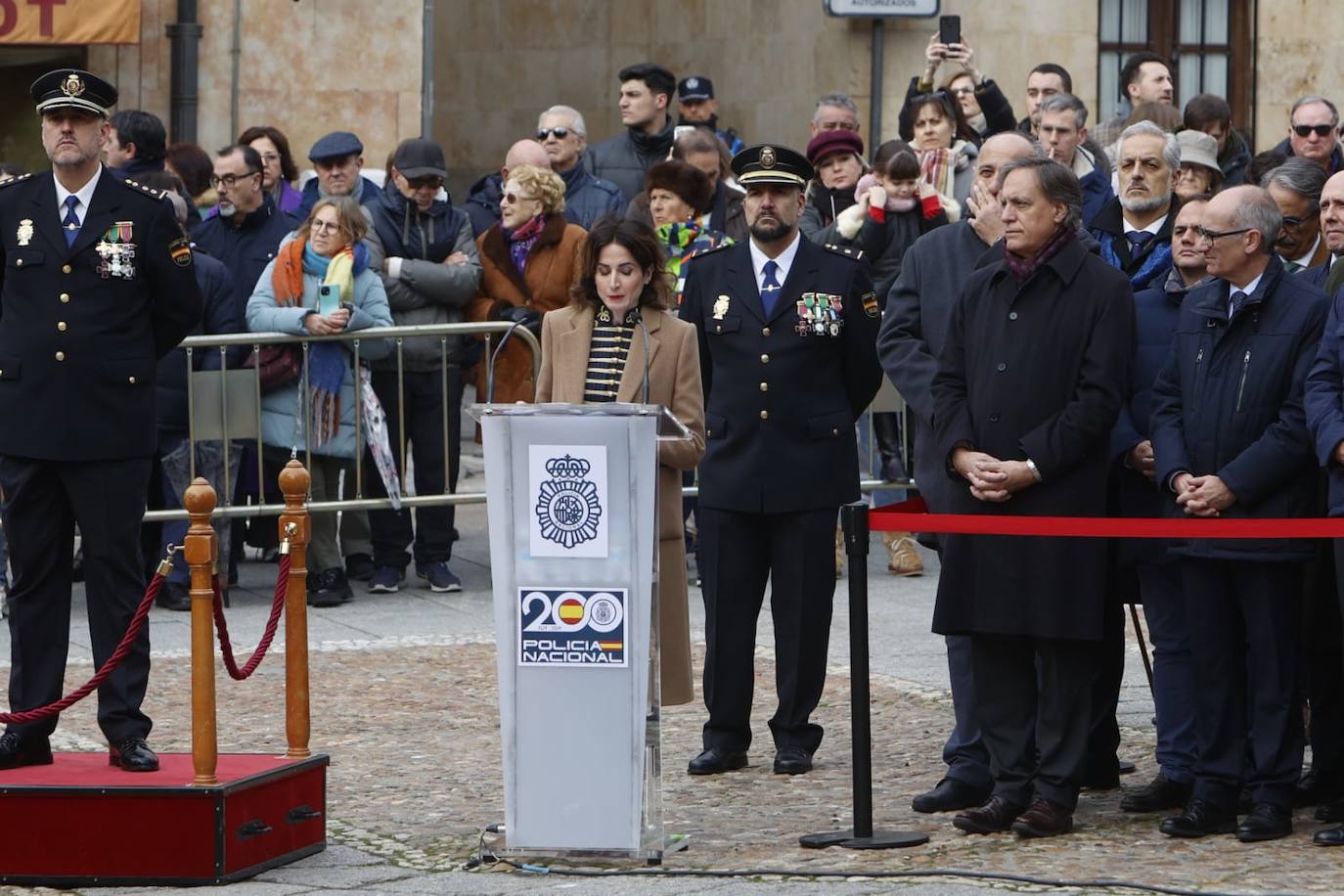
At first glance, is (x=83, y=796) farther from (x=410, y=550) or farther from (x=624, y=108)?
(x=624, y=108)

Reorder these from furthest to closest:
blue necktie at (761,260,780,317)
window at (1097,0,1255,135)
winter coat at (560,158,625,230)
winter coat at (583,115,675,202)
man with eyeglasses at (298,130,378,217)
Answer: window at (1097,0,1255,135) < winter coat at (583,115,675,202) < winter coat at (560,158,625,230) < man with eyeglasses at (298,130,378,217) < blue necktie at (761,260,780,317)

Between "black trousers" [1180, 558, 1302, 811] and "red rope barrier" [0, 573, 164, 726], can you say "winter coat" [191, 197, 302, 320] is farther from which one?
"black trousers" [1180, 558, 1302, 811]

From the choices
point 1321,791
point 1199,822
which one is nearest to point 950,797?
point 1199,822

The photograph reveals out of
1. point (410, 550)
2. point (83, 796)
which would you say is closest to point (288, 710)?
point (83, 796)

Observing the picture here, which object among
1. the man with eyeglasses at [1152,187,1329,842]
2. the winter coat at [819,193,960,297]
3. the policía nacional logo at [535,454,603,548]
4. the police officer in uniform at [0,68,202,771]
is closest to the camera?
the policía nacional logo at [535,454,603,548]

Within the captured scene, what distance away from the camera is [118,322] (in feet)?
26.1

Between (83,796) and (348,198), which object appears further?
(348,198)

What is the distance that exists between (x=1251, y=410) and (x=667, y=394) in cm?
197

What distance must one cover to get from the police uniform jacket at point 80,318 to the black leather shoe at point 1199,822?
3.43 meters

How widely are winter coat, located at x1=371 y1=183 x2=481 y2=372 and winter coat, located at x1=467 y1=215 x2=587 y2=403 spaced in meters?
0.10

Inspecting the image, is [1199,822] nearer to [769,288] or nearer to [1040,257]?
[1040,257]

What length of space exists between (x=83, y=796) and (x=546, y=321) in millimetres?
2339

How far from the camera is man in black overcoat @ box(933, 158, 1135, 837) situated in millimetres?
7715

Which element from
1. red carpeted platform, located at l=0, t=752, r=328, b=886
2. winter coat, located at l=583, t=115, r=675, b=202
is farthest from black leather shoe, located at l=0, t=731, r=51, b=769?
winter coat, located at l=583, t=115, r=675, b=202
